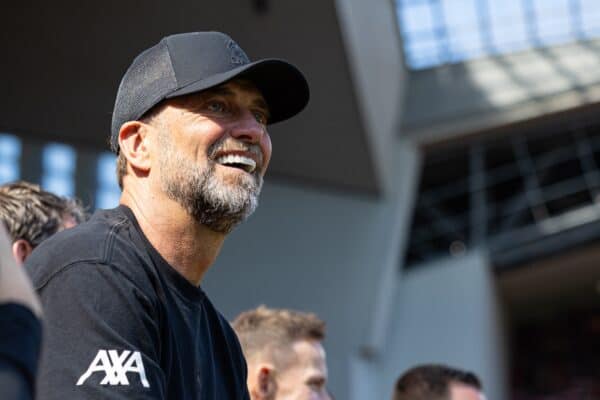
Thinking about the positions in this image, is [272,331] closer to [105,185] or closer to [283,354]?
[283,354]

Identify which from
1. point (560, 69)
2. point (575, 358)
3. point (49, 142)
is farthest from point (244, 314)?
point (575, 358)

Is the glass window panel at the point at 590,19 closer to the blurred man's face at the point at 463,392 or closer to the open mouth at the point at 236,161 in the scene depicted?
the blurred man's face at the point at 463,392

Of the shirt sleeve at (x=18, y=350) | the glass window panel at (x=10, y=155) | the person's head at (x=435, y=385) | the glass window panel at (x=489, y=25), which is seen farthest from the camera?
the glass window panel at (x=489, y=25)

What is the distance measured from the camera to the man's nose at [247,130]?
253 centimetres

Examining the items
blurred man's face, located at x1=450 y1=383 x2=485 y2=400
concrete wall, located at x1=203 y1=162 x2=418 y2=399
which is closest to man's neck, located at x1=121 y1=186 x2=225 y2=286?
blurred man's face, located at x1=450 y1=383 x2=485 y2=400

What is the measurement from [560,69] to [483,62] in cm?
139

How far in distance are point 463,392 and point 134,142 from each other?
2.95 metres

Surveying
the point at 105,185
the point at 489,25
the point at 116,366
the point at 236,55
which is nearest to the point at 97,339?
the point at 116,366

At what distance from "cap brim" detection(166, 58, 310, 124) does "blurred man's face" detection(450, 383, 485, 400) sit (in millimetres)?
2575

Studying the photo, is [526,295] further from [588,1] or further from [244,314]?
[244,314]

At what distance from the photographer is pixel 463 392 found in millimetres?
5094

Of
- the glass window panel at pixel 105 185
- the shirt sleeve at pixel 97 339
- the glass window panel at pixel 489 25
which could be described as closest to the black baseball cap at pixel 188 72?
the shirt sleeve at pixel 97 339

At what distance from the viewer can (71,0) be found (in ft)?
39.6

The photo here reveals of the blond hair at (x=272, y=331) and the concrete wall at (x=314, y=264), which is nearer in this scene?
the blond hair at (x=272, y=331)
